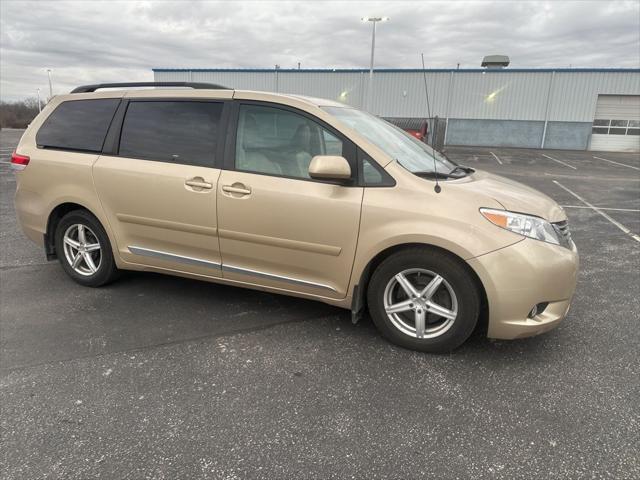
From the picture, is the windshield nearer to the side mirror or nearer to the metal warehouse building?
the side mirror

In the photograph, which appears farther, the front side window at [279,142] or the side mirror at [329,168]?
the front side window at [279,142]

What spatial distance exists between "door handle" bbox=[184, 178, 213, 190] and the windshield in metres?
1.04

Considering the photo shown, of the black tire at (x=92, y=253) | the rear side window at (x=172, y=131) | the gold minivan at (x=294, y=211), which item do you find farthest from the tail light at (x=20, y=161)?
the rear side window at (x=172, y=131)

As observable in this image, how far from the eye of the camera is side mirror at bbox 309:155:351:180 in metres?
3.06

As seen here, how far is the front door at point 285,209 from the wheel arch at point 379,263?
0.10 meters

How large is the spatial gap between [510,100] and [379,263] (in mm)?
34137

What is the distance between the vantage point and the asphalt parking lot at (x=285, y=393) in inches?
88.2

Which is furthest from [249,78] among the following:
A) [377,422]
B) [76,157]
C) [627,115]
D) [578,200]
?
[377,422]

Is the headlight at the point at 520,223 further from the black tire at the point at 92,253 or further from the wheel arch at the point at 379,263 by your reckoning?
the black tire at the point at 92,253

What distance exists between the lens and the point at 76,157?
13.5ft

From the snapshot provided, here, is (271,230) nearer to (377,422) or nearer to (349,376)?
(349,376)

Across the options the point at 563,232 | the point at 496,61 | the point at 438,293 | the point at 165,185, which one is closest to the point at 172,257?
the point at 165,185

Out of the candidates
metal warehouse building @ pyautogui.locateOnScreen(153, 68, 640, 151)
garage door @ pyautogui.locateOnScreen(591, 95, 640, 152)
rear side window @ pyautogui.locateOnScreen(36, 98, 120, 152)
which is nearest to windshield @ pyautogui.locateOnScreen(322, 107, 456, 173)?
rear side window @ pyautogui.locateOnScreen(36, 98, 120, 152)

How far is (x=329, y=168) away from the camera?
306 cm
